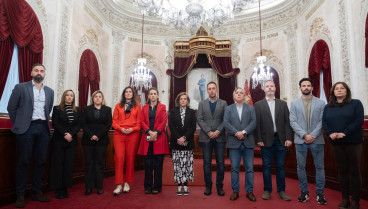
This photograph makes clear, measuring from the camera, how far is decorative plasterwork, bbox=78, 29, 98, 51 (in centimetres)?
648

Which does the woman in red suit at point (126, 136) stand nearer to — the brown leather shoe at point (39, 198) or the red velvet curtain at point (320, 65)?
the brown leather shoe at point (39, 198)

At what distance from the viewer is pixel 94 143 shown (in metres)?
3.26

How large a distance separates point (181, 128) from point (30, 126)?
181 cm

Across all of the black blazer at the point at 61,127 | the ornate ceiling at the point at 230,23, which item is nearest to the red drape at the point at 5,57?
the black blazer at the point at 61,127

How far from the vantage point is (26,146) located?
9.09 ft

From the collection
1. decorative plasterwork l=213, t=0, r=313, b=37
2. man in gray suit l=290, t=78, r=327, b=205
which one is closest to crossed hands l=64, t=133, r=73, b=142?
man in gray suit l=290, t=78, r=327, b=205

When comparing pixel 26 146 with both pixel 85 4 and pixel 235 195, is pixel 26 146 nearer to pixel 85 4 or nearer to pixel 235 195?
pixel 235 195

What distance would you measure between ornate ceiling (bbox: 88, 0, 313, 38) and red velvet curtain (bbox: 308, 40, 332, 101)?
1586 millimetres

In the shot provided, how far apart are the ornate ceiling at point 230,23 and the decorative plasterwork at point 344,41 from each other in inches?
73.3

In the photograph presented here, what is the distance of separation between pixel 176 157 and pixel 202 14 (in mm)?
3645

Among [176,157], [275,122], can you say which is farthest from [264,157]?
[176,157]

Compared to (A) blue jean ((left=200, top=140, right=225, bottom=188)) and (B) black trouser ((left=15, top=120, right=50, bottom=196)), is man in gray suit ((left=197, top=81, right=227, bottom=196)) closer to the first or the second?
(A) blue jean ((left=200, top=140, right=225, bottom=188))

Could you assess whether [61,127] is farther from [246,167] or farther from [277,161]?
[277,161]

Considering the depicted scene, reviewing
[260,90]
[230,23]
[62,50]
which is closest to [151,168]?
[62,50]
